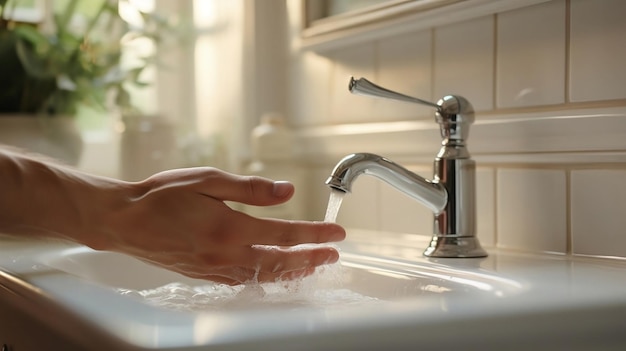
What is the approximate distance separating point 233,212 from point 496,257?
29 cm

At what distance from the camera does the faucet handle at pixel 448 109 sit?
852 mm

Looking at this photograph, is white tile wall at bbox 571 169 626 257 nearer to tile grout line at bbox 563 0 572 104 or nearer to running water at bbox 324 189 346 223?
tile grout line at bbox 563 0 572 104

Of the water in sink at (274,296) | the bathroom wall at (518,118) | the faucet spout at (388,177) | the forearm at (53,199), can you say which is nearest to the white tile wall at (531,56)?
the bathroom wall at (518,118)

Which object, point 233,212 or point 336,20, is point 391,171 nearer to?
point 233,212

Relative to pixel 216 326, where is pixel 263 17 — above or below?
above

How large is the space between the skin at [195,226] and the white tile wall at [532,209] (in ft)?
0.80

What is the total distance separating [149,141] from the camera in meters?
1.33

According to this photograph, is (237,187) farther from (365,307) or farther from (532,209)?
(532,209)

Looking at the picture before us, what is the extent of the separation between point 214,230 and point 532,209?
13.5 inches

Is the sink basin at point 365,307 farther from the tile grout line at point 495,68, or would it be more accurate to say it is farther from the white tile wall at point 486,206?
the tile grout line at point 495,68

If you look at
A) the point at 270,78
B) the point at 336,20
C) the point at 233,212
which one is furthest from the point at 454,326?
the point at 270,78

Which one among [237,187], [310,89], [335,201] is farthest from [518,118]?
[310,89]

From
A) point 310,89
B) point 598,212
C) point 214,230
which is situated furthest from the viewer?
point 310,89

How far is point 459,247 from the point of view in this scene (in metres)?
0.87
